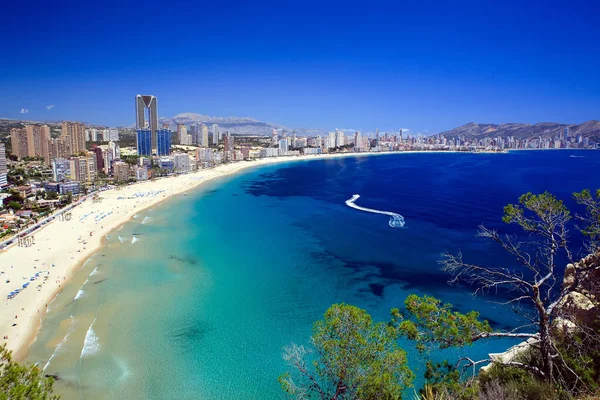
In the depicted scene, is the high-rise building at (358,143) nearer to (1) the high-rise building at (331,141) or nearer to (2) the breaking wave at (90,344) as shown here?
(1) the high-rise building at (331,141)

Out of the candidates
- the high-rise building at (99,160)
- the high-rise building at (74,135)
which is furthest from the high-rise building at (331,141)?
the high-rise building at (99,160)

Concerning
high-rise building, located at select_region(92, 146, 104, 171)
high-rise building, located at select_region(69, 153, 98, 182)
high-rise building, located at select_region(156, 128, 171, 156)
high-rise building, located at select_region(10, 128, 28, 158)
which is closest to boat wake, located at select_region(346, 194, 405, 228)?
high-rise building, located at select_region(69, 153, 98, 182)

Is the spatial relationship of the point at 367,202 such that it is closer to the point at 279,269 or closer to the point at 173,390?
the point at 279,269

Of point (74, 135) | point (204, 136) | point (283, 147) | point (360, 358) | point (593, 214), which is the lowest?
point (360, 358)

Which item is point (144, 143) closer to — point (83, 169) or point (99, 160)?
point (99, 160)

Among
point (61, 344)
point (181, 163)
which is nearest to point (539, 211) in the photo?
point (61, 344)

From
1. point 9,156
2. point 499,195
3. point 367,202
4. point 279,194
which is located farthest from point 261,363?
point 9,156

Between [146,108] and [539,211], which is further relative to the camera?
[146,108]
